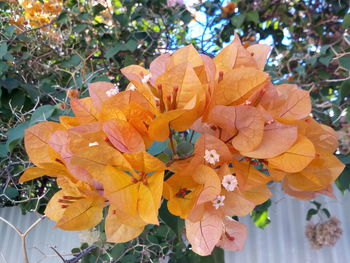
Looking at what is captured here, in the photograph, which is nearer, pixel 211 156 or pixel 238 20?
pixel 211 156

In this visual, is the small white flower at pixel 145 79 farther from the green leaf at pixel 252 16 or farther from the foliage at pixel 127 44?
the green leaf at pixel 252 16

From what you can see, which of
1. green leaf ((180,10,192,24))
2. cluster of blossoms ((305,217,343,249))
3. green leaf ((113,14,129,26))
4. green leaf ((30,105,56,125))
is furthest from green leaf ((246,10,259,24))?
green leaf ((30,105,56,125))

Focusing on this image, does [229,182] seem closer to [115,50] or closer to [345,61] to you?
[345,61]

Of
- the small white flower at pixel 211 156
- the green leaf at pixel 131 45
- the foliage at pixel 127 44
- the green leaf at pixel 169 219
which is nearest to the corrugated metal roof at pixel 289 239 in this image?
the foliage at pixel 127 44

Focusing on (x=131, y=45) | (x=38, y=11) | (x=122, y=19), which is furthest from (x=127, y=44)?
(x=38, y=11)

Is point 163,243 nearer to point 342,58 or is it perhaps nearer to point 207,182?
point 342,58

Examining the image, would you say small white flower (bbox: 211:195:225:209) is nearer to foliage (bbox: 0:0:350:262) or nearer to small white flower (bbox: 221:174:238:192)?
small white flower (bbox: 221:174:238:192)
